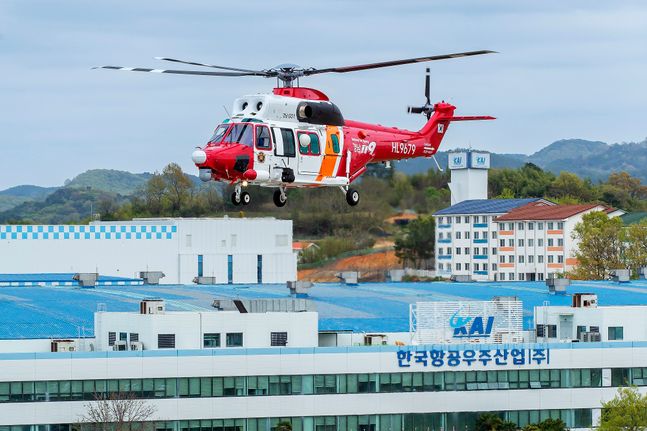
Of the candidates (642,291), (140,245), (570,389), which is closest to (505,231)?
(140,245)

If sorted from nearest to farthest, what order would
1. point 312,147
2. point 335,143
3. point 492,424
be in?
point 312,147 < point 335,143 < point 492,424

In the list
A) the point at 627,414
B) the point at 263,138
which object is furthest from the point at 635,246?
the point at 263,138

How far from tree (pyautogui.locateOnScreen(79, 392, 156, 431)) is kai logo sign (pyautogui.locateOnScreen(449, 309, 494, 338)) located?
16342 mm

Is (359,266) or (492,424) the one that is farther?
(359,266)

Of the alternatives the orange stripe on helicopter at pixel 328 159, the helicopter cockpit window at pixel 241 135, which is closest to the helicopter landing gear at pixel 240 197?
the helicopter cockpit window at pixel 241 135

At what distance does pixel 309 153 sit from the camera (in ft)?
246

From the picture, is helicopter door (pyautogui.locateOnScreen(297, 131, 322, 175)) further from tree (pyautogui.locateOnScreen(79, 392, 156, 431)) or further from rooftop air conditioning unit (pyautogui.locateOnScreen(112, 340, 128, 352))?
rooftop air conditioning unit (pyautogui.locateOnScreen(112, 340, 128, 352))

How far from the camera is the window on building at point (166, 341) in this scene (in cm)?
8600

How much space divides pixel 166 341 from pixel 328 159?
14775mm

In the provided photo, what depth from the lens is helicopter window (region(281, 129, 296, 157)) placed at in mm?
73938

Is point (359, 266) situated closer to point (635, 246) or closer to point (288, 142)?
point (635, 246)

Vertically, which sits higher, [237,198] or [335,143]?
[335,143]

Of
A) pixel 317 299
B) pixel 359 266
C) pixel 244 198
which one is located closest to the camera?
pixel 244 198

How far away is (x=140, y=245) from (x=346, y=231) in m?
42.2
